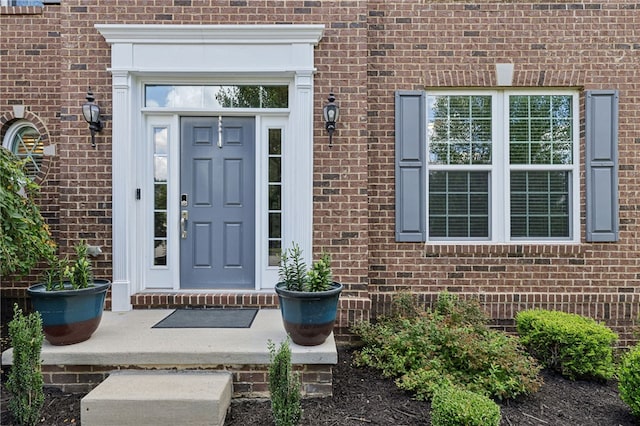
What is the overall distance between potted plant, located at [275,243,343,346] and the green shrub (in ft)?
3.22

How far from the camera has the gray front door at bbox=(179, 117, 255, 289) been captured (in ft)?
13.6

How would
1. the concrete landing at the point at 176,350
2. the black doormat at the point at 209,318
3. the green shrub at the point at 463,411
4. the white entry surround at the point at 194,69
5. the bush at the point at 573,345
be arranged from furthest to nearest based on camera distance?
1. the white entry surround at the point at 194,69
2. the black doormat at the point at 209,318
3. the bush at the point at 573,345
4. the concrete landing at the point at 176,350
5. the green shrub at the point at 463,411

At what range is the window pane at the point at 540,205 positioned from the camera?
4.23 m

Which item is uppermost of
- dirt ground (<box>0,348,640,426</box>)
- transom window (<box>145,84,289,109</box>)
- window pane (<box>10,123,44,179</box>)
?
transom window (<box>145,84,289,109</box>)

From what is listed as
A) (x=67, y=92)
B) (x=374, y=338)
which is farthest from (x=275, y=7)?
(x=374, y=338)

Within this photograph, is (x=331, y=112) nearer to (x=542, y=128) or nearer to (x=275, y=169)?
(x=275, y=169)

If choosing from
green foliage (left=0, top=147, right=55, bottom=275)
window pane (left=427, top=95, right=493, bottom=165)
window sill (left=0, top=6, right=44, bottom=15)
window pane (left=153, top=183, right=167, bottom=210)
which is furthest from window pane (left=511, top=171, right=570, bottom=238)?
window sill (left=0, top=6, right=44, bottom=15)

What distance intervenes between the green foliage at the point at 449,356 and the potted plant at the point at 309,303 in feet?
2.36

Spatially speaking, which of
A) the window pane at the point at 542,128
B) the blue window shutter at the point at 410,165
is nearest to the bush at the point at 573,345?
the blue window shutter at the point at 410,165

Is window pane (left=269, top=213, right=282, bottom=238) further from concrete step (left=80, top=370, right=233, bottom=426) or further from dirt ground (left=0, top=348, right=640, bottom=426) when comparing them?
concrete step (left=80, top=370, right=233, bottom=426)

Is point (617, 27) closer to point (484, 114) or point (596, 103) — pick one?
point (596, 103)

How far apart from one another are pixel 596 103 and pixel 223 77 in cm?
417

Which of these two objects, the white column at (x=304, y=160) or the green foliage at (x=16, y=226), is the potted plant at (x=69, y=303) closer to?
the green foliage at (x=16, y=226)

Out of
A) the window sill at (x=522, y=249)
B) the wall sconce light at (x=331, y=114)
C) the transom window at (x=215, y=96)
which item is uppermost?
the transom window at (x=215, y=96)
